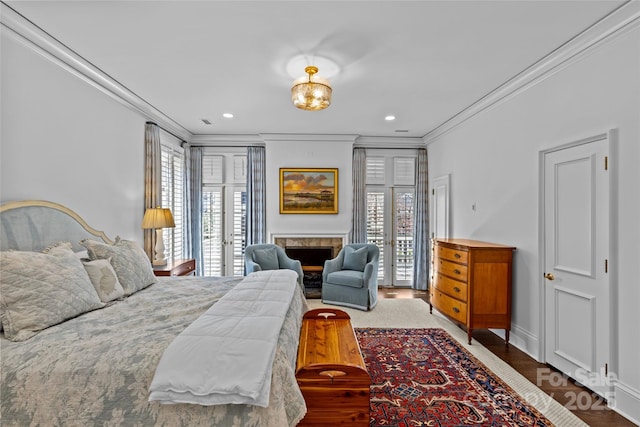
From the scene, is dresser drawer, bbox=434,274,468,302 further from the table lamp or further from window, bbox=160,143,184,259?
window, bbox=160,143,184,259

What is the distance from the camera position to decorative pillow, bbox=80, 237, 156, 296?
2586mm

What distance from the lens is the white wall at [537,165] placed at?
7.12ft

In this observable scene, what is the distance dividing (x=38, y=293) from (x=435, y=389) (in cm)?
290

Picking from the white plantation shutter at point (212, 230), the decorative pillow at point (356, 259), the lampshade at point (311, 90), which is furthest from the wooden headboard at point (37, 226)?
the decorative pillow at point (356, 259)

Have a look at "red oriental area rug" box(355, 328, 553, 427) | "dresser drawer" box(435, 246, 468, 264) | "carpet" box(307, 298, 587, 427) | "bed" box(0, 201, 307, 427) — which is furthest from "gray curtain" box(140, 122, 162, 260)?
"dresser drawer" box(435, 246, 468, 264)

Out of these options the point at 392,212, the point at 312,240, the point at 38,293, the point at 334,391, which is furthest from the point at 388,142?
the point at 38,293

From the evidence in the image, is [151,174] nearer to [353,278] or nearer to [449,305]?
[353,278]

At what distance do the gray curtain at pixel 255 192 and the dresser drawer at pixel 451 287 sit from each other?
3.23 metres

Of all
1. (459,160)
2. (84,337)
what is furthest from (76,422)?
(459,160)

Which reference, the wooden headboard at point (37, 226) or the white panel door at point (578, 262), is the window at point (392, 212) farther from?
the wooden headboard at point (37, 226)

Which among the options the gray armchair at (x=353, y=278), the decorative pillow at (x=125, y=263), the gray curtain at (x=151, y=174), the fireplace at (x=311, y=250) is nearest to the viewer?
the decorative pillow at (x=125, y=263)

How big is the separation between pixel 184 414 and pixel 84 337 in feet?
2.51

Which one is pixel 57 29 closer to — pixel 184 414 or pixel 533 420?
pixel 184 414

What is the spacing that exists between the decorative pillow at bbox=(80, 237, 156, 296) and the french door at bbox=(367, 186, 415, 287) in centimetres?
409
